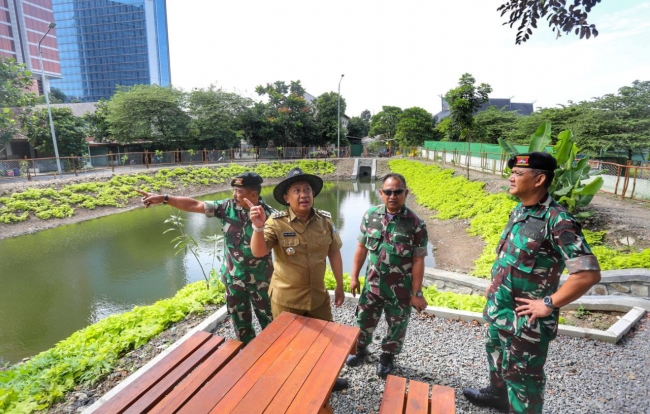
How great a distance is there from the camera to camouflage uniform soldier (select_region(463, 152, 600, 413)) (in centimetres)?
193

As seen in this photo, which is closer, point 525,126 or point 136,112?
point 136,112

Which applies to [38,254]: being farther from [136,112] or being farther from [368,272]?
[136,112]

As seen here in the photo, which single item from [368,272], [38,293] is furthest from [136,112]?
[368,272]

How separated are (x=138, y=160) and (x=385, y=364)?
24.7m

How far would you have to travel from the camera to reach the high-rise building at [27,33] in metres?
47.4

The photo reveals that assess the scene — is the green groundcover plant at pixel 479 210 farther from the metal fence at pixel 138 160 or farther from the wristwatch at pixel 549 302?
the metal fence at pixel 138 160

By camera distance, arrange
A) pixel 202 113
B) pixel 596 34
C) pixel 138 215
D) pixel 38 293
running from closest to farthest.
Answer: pixel 596 34
pixel 38 293
pixel 138 215
pixel 202 113

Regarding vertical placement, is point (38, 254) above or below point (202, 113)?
below

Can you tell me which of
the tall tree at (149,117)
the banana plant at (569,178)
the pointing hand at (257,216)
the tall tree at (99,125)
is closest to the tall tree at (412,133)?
the tall tree at (149,117)

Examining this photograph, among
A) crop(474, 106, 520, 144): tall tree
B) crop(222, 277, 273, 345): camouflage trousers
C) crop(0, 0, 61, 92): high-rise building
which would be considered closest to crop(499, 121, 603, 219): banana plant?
crop(222, 277, 273, 345): camouflage trousers

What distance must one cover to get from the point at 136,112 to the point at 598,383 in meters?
28.5

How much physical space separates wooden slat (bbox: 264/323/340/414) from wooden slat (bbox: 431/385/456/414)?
0.72 metres

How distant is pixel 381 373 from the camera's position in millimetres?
2900

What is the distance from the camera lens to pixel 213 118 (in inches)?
1118
